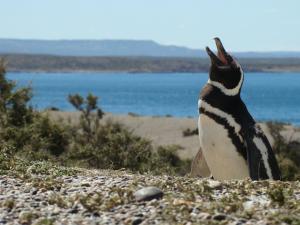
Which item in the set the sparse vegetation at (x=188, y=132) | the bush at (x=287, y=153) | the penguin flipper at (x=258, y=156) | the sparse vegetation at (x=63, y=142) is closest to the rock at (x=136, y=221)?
the penguin flipper at (x=258, y=156)

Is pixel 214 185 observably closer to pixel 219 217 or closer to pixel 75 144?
pixel 219 217

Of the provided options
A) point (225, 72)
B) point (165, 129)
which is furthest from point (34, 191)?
point (165, 129)

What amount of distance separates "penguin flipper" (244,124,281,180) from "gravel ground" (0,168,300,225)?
4.47ft

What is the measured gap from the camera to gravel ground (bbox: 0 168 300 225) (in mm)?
6055

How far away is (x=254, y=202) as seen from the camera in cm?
655

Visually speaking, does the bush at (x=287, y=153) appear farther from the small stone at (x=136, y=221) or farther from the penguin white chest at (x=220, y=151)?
the small stone at (x=136, y=221)

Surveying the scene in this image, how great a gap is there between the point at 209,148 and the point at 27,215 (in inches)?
139

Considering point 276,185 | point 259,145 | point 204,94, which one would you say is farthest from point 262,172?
point 276,185

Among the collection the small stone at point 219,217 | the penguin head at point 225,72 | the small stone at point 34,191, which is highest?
the penguin head at point 225,72

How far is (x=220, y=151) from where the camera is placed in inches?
364

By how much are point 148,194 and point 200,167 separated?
3574 mm

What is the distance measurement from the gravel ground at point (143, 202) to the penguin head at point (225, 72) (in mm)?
2093

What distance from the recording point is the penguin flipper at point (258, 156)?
29.8 feet

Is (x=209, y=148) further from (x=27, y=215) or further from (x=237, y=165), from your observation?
(x=27, y=215)
